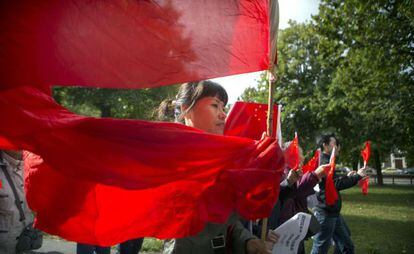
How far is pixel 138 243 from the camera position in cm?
491

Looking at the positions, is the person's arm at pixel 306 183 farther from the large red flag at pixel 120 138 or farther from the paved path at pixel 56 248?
the paved path at pixel 56 248

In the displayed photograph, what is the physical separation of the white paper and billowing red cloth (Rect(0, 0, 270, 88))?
1.08 metres

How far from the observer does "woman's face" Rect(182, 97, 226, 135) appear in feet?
8.70

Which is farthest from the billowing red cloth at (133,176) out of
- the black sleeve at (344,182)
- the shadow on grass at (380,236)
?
the shadow on grass at (380,236)

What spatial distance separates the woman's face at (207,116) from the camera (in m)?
2.65

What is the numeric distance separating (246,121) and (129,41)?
137 centimetres

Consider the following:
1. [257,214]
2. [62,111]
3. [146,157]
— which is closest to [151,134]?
[146,157]

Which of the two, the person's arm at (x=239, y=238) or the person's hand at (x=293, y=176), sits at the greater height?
the person's hand at (x=293, y=176)

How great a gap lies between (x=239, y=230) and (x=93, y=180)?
90 centimetres

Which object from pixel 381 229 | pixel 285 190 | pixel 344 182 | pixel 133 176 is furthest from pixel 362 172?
pixel 133 176

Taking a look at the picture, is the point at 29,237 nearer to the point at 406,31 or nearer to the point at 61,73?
the point at 61,73

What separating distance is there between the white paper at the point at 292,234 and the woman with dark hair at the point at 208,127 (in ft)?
0.20

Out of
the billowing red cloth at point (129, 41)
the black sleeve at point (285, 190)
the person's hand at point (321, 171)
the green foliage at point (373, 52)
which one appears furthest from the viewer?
the green foliage at point (373, 52)

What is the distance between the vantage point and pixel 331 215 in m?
5.69
